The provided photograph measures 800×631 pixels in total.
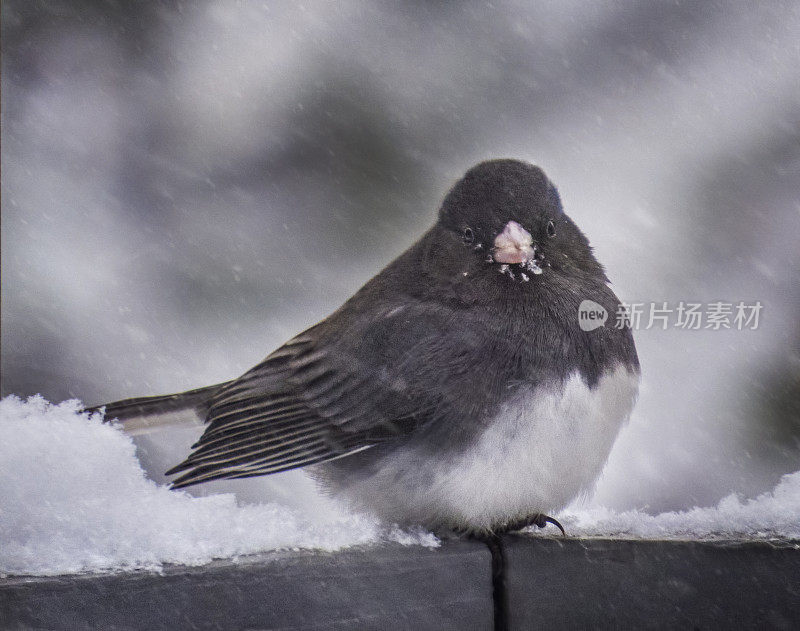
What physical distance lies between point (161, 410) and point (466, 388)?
0.59 metres

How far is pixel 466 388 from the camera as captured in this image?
3.68 ft

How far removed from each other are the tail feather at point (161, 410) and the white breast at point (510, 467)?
428 mm

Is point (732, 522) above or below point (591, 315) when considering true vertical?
below

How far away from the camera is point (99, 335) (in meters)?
1.77

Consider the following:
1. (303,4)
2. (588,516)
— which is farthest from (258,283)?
(588,516)

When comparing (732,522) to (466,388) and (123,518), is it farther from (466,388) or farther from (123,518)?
(123,518)

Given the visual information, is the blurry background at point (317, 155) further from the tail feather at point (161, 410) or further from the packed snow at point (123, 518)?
the packed snow at point (123, 518)

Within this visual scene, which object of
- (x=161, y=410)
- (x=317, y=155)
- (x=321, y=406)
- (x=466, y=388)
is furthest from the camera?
(x=317, y=155)

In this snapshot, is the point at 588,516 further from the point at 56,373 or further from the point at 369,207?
the point at 56,373

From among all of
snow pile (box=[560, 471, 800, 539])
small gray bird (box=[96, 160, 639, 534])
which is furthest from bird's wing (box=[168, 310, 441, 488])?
snow pile (box=[560, 471, 800, 539])

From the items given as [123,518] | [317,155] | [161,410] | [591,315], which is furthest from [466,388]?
[317,155]

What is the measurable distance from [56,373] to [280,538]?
100 cm

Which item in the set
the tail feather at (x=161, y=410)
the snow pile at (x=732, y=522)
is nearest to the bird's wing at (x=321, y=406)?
the tail feather at (x=161, y=410)

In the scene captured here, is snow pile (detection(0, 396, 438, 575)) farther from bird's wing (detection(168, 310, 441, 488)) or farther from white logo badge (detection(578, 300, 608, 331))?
white logo badge (detection(578, 300, 608, 331))
